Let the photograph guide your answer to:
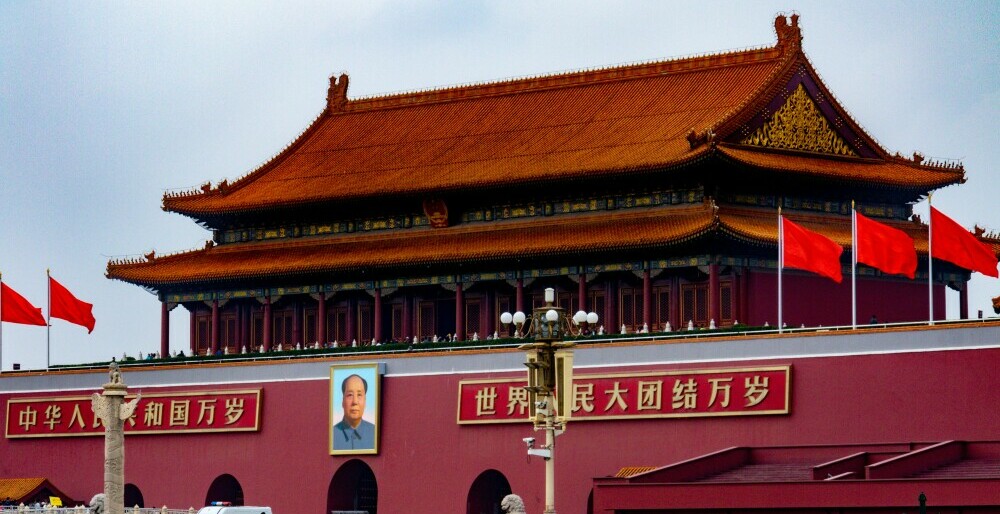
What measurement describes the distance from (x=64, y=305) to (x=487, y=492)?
15.4 metres

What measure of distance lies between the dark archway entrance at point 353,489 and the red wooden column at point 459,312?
4567 millimetres

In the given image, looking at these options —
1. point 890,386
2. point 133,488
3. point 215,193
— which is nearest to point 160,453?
point 133,488

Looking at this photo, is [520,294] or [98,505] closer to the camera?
[98,505]

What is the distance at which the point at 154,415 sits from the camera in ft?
202

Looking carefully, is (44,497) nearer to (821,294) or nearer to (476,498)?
(476,498)

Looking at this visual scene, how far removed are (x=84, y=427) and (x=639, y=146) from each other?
685 inches

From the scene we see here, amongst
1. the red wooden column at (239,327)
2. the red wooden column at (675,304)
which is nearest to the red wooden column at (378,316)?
the red wooden column at (239,327)

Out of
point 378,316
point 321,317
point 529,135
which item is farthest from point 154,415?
point 529,135

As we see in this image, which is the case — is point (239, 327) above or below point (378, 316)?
below

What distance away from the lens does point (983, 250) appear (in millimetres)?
49781

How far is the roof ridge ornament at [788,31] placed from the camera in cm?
5900

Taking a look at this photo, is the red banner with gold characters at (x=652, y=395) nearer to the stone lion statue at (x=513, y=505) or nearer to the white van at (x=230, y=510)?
the white van at (x=230, y=510)

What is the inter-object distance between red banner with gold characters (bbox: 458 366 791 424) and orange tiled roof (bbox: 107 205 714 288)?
15.2ft

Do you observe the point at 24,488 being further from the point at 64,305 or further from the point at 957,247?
the point at 957,247
